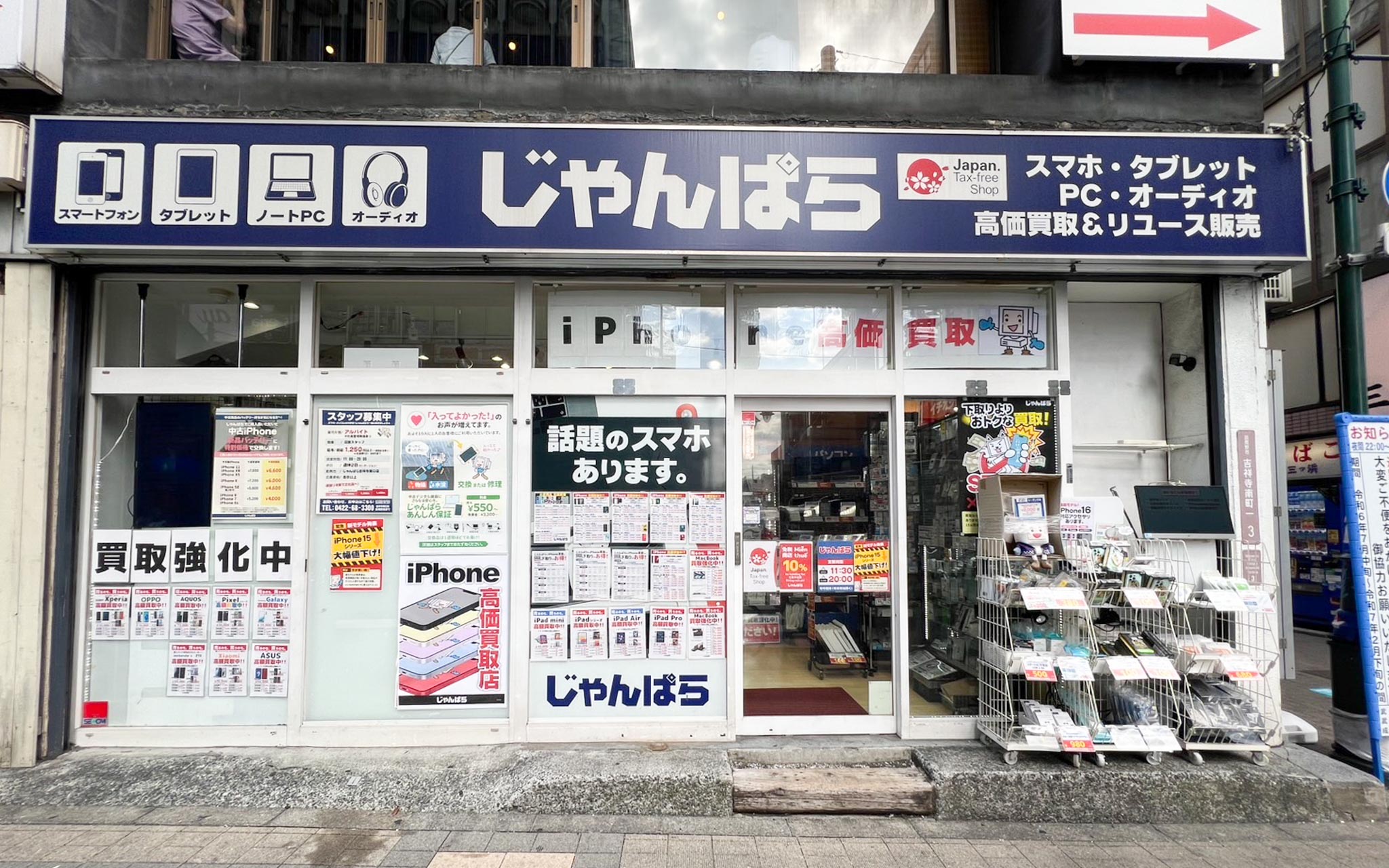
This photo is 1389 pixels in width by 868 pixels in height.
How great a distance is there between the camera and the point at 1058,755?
4797 millimetres

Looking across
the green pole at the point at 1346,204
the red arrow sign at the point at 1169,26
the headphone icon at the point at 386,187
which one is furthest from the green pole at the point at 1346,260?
the headphone icon at the point at 386,187

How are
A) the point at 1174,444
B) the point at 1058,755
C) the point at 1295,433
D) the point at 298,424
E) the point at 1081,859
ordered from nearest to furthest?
the point at 1081,859 → the point at 1058,755 → the point at 298,424 → the point at 1174,444 → the point at 1295,433

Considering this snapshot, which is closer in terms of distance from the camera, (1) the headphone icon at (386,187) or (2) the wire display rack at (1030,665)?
(2) the wire display rack at (1030,665)

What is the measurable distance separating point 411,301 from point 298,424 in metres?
1.19

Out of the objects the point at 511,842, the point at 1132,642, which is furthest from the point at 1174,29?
the point at 511,842

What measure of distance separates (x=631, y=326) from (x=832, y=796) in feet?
11.4

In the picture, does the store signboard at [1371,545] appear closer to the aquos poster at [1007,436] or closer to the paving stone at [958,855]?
the aquos poster at [1007,436]

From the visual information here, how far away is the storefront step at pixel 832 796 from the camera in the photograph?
4.56m

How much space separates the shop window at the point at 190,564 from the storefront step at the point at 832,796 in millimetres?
3300

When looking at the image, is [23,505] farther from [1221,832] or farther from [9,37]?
[1221,832]

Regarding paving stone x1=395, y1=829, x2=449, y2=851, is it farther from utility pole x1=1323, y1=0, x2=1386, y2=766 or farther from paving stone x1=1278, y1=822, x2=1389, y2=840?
utility pole x1=1323, y1=0, x2=1386, y2=766

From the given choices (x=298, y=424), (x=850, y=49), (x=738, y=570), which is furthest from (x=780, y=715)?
(x=850, y=49)

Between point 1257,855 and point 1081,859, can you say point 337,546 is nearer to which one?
point 1081,859

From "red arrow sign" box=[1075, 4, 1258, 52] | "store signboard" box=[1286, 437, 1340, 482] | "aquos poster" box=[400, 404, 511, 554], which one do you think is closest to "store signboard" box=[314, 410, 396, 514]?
"aquos poster" box=[400, 404, 511, 554]
